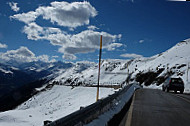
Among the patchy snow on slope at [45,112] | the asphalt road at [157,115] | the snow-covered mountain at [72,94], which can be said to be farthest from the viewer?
the snow-covered mountain at [72,94]

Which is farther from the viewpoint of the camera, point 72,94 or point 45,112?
point 72,94

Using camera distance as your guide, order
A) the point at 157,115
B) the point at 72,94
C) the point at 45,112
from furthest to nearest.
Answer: the point at 72,94, the point at 45,112, the point at 157,115

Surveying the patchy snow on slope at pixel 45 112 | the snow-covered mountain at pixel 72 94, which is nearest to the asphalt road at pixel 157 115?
the patchy snow on slope at pixel 45 112

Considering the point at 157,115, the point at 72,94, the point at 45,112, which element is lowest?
the point at 72,94

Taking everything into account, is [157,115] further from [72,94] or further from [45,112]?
[72,94]

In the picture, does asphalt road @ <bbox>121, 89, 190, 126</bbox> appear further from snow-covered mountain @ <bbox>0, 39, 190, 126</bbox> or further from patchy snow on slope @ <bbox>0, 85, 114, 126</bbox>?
snow-covered mountain @ <bbox>0, 39, 190, 126</bbox>

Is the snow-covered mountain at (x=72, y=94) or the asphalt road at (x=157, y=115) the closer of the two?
the asphalt road at (x=157, y=115)

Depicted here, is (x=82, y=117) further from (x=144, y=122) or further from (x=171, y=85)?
(x=171, y=85)

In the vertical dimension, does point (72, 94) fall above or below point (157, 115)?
below

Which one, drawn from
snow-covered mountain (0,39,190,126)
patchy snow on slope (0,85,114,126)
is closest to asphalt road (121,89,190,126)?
patchy snow on slope (0,85,114,126)

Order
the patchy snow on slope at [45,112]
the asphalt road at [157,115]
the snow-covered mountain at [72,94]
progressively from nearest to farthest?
1. the asphalt road at [157,115]
2. the patchy snow on slope at [45,112]
3. the snow-covered mountain at [72,94]

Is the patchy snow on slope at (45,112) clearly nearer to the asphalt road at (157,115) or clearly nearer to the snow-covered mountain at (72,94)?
the snow-covered mountain at (72,94)

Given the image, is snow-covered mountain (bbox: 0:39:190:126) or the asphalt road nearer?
the asphalt road

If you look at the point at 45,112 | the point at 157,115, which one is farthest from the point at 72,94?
the point at 157,115
